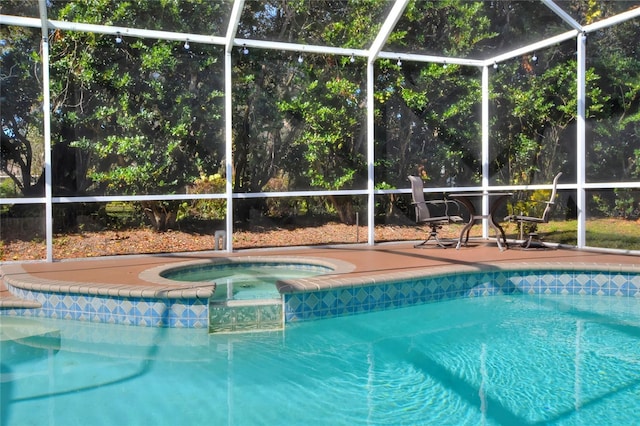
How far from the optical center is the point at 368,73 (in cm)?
771

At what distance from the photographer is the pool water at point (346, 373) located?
249 centimetres

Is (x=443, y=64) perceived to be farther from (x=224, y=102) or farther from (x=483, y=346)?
(x=483, y=346)

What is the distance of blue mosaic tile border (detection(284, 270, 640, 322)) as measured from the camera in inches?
166

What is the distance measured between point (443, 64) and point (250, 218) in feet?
13.0

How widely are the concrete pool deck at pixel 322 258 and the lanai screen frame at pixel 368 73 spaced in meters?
0.72

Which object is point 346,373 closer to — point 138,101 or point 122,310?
point 122,310

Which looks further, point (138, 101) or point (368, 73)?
point (368, 73)

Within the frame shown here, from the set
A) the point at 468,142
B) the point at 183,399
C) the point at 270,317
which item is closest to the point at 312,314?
the point at 270,317

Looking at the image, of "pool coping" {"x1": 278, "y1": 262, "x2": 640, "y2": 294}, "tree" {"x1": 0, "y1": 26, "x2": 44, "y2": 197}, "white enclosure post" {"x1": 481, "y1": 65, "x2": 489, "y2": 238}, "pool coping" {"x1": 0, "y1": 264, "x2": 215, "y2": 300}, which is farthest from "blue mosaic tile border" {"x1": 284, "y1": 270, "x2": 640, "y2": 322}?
"tree" {"x1": 0, "y1": 26, "x2": 44, "y2": 197}

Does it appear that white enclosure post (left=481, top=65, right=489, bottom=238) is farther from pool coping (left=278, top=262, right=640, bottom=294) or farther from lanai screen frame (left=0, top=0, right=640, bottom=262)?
pool coping (left=278, top=262, right=640, bottom=294)

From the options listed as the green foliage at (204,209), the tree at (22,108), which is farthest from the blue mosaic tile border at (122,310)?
the green foliage at (204,209)

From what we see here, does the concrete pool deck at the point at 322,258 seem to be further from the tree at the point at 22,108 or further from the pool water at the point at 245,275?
the tree at the point at 22,108

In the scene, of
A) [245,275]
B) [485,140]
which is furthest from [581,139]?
[245,275]

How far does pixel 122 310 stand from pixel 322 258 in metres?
2.53
